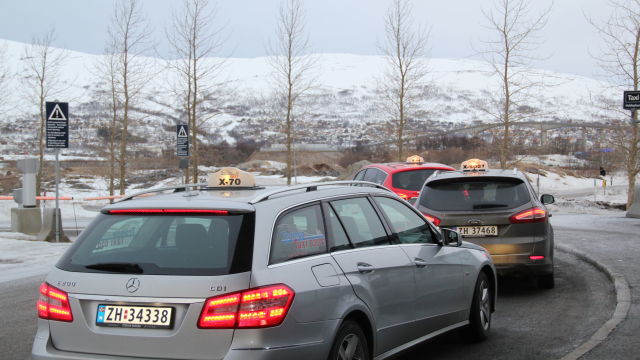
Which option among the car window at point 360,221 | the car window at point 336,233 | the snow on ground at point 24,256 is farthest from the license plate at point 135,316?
the snow on ground at point 24,256

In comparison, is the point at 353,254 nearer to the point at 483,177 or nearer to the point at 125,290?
the point at 125,290

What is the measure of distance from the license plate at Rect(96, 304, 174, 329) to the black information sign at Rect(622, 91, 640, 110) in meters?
12.9

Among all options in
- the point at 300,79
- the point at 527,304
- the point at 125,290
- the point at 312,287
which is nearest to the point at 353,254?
the point at 312,287

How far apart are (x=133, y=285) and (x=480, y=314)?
147 inches

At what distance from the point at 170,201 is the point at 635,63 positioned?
25154 millimetres

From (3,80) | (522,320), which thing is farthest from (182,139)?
(522,320)

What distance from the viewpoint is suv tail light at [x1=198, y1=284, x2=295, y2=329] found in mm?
4070

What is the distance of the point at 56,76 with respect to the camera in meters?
33.0

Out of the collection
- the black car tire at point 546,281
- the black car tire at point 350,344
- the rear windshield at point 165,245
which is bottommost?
the black car tire at point 546,281

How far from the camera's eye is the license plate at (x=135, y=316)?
4.16m

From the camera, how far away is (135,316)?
4.21 metres

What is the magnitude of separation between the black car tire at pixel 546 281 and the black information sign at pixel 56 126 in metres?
10.9

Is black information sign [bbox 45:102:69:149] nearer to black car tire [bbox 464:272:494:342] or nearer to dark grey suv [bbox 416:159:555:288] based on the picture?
dark grey suv [bbox 416:159:555:288]

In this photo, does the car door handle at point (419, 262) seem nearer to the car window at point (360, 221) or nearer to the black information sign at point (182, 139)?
the car window at point (360, 221)
